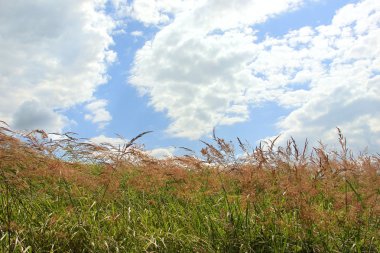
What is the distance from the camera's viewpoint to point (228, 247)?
5.30 metres

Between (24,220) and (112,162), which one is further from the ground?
(112,162)

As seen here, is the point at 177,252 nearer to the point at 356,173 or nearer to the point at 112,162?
the point at 112,162

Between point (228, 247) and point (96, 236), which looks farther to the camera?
point (96, 236)

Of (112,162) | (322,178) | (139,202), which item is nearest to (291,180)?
(322,178)

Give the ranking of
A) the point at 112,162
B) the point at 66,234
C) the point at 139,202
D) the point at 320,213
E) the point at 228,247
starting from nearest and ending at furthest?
the point at 320,213 → the point at 228,247 → the point at 66,234 → the point at 112,162 → the point at 139,202

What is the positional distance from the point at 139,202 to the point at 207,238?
2.75 metres

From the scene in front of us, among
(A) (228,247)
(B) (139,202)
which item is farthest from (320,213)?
(B) (139,202)

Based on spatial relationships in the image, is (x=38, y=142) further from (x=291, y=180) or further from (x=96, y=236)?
(x=291, y=180)

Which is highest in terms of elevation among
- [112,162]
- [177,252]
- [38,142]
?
[38,142]

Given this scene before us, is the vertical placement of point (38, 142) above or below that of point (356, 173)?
above

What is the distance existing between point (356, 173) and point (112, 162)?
3.39m

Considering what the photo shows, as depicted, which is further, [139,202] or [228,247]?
[139,202]

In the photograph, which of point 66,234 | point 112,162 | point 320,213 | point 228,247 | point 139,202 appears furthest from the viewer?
point 139,202

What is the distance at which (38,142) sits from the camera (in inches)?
263
